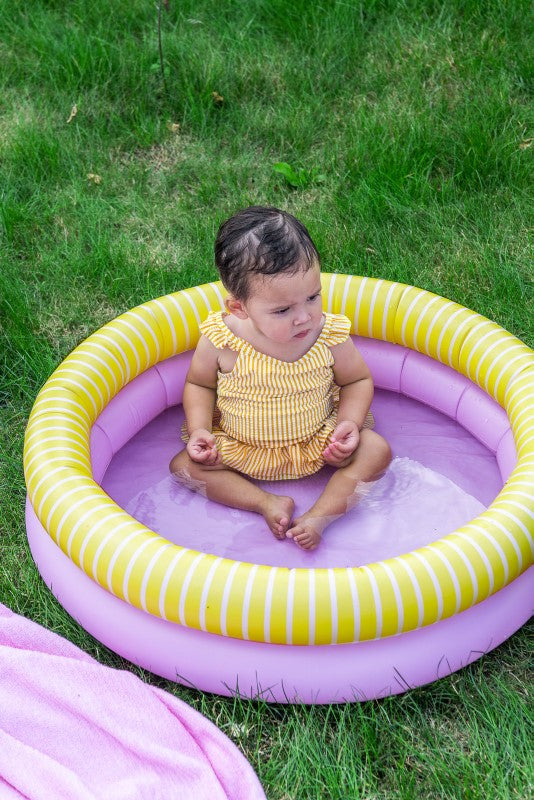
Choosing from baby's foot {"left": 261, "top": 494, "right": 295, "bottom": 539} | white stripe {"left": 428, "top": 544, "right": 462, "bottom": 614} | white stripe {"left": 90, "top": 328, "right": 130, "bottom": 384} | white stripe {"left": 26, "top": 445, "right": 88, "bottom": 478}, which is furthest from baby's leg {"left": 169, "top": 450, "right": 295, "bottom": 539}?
white stripe {"left": 428, "top": 544, "right": 462, "bottom": 614}

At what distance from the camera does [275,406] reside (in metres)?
2.71

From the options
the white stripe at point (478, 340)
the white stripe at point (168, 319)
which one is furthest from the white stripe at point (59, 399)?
the white stripe at point (478, 340)

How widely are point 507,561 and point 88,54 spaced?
313 centimetres

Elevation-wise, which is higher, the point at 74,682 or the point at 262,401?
the point at 262,401

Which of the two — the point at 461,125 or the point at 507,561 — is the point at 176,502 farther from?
the point at 461,125

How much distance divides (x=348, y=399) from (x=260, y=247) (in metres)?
0.63

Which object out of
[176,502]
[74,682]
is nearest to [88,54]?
[176,502]

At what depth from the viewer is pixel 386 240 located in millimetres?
3555

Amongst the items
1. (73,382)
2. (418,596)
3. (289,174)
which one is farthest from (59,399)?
(289,174)

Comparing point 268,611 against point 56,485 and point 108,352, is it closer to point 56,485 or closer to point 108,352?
point 56,485

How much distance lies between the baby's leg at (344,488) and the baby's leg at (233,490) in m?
0.05

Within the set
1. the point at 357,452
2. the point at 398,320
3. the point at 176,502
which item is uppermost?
the point at 398,320

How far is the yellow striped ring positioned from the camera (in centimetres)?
A: 205

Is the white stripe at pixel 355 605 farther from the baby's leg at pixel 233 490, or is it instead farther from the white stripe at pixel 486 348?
the white stripe at pixel 486 348
